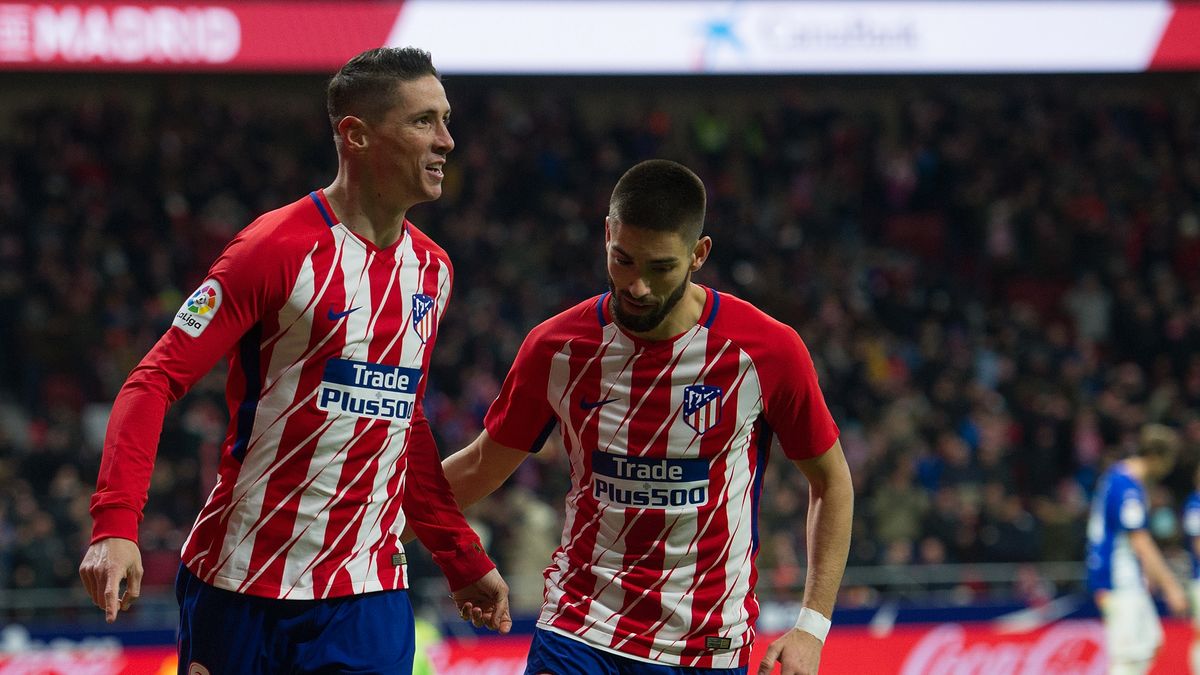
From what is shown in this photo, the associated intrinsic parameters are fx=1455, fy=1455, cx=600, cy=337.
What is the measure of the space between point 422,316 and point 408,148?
1.39 ft

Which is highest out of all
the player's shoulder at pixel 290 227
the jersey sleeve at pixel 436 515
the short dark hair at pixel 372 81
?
the short dark hair at pixel 372 81

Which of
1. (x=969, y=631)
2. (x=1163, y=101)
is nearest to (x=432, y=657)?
(x=969, y=631)

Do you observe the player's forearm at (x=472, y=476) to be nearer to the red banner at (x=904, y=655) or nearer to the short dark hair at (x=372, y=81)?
the short dark hair at (x=372, y=81)

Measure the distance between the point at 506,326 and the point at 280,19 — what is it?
3.70 m

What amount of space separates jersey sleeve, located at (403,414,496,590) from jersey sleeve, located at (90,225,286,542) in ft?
2.03

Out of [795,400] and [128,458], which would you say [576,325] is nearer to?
[795,400]

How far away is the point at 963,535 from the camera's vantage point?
12727 millimetres

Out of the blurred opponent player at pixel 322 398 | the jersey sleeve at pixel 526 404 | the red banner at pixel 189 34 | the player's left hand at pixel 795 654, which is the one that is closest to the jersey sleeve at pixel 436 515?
the blurred opponent player at pixel 322 398

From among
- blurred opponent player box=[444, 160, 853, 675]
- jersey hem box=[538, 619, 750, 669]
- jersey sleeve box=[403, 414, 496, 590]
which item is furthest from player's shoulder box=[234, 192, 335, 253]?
jersey hem box=[538, 619, 750, 669]

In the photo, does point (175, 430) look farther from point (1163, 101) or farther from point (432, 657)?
point (1163, 101)

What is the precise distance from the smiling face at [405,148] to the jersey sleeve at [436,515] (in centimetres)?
60

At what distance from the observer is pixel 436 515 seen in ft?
12.6

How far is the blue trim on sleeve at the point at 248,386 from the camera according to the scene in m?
3.46

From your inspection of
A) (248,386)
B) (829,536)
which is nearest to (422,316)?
(248,386)
